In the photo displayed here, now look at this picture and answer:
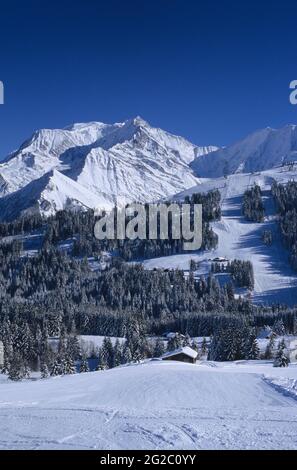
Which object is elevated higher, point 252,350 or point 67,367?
point 252,350

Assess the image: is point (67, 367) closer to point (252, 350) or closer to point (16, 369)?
point (16, 369)

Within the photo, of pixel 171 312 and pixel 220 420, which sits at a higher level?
pixel 220 420

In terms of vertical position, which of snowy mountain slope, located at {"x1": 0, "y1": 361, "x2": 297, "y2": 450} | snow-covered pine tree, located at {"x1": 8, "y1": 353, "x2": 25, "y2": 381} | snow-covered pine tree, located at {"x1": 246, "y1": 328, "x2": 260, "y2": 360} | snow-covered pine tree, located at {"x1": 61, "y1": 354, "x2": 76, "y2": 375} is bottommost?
snow-covered pine tree, located at {"x1": 8, "y1": 353, "x2": 25, "y2": 381}

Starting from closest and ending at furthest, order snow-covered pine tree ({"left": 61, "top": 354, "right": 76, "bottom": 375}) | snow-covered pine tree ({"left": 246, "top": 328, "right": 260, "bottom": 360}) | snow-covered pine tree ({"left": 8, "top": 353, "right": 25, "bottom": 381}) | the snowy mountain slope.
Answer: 1. the snowy mountain slope
2. snow-covered pine tree ({"left": 61, "top": 354, "right": 76, "bottom": 375})
3. snow-covered pine tree ({"left": 8, "top": 353, "right": 25, "bottom": 381})
4. snow-covered pine tree ({"left": 246, "top": 328, "right": 260, "bottom": 360})

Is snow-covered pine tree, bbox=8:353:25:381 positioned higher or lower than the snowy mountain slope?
lower

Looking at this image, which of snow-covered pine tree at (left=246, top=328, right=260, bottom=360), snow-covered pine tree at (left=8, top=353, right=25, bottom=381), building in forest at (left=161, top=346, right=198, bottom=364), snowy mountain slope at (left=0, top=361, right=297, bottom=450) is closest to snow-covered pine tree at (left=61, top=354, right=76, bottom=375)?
snow-covered pine tree at (left=8, top=353, right=25, bottom=381)

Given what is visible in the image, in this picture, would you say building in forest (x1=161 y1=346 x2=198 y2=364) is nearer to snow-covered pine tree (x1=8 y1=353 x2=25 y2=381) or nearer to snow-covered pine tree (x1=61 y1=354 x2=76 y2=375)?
snow-covered pine tree (x1=61 y1=354 x2=76 y2=375)

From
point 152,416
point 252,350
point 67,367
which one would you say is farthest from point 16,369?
point 152,416
